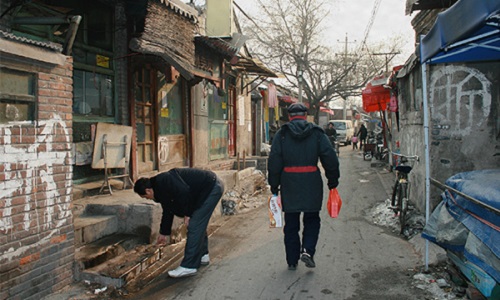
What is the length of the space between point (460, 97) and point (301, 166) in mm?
3058

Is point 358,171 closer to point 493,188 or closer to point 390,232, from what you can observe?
point 390,232

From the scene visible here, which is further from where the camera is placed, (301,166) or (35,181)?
(301,166)

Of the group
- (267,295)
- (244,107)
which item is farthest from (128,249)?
(244,107)

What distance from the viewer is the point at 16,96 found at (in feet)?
12.5

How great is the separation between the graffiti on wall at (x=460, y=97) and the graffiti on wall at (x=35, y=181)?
16.8 ft

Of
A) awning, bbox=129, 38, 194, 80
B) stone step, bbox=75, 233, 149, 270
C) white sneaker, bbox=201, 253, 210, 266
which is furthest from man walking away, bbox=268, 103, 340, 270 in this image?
awning, bbox=129, 38, 194, 80

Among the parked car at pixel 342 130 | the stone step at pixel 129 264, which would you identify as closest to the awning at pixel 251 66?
the stone step at pixel 129 264

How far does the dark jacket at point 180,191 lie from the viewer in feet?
14.7

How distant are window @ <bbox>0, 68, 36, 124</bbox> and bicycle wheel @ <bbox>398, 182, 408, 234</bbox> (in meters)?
5.11

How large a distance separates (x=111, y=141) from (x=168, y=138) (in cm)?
251

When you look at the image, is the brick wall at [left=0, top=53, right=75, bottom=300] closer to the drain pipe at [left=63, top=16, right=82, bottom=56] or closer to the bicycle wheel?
the drain pipe at [left=63, top=16, right=82, bottom=56]

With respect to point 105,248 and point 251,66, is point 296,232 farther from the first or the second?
point 251,66

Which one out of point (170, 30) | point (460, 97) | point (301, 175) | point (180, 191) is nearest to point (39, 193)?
point (180, 191)

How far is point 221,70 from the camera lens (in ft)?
36.3
